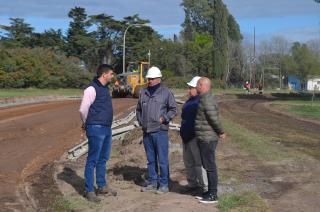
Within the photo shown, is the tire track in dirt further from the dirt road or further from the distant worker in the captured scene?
the dirt road

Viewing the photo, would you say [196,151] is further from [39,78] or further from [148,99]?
[39,78]

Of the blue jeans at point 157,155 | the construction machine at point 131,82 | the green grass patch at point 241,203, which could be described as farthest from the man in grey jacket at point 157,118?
the construction machine at point 131,82

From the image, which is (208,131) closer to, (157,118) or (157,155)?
(157,118)

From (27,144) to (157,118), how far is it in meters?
7.37

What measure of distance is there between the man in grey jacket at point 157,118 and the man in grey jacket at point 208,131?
32.9 inches

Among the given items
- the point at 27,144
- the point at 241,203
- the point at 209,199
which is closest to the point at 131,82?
the point at 27,144

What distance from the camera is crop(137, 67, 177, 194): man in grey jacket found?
919cm

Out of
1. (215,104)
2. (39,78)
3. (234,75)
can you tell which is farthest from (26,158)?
(234,75)

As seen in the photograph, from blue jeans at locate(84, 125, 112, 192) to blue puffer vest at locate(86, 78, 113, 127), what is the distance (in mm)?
85

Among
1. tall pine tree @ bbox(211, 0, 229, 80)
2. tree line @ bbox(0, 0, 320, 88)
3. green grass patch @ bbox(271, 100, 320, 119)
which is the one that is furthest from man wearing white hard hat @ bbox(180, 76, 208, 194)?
tall pine tree @ bbox(211, 0, 229, 80)

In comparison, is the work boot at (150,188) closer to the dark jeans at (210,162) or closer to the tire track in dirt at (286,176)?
the dark jeans at (210,162)

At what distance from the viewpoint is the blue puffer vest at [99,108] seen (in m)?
8.70

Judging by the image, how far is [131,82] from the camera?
151 feet

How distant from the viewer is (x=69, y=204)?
8539 millimetres
